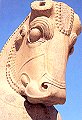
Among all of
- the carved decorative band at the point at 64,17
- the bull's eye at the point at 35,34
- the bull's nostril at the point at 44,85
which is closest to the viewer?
the bull's nostril at the point at 44,85

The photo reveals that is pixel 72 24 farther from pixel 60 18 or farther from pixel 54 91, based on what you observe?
pixel 54 91

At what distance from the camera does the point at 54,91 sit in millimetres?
4875

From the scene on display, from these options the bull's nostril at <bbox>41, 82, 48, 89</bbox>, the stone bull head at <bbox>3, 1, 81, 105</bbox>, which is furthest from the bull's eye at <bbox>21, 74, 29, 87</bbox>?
the bull's nostril at <bbox>41, 82, 48, 89</bbox>

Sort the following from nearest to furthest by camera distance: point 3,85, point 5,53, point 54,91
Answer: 1. point 54,91
2. point 3,85
3. point 5,53

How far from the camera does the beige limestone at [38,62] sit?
4.96 metres

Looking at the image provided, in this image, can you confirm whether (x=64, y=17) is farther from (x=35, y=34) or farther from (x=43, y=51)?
(x=43, y=51)

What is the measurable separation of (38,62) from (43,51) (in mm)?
182

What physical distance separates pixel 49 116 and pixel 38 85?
0.64m

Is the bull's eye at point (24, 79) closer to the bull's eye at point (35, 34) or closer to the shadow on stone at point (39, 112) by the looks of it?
the shadow on stone at point (39, 112)

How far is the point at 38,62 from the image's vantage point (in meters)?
5.12

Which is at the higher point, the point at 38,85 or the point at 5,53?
the point at 5,53

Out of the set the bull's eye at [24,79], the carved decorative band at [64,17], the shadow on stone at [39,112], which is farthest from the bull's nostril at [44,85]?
the carved decorative band at [64,17]

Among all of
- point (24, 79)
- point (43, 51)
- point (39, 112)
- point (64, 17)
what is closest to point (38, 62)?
point (43, 51)

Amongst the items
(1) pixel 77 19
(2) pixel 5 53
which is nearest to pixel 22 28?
(2) pixel 5 53
